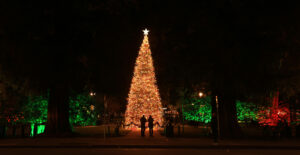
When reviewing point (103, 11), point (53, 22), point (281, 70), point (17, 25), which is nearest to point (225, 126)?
point (281, 70)

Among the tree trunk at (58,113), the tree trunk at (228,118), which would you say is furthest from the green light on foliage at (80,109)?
the tree trunk at (228,118)

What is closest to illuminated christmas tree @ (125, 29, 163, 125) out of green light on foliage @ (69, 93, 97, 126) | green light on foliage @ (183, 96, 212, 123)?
green light on foliage @ (69, 93, 97, 126)

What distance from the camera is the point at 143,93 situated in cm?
3272

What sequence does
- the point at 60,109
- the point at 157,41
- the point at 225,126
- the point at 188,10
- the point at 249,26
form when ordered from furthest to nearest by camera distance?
1. the point at 157,41
2. the point at 60,109
3. the point at 225,126
4. the point at 188,10
5. the point at 249,26

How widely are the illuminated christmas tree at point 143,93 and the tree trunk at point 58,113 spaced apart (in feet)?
26.1

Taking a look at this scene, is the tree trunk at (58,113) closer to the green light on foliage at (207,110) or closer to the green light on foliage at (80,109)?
the green light on foliage at (80,109)

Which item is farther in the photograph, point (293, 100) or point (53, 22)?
point (293, 100)

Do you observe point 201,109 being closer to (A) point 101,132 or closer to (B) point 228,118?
(A) point 101,132

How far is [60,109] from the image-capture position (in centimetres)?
2619

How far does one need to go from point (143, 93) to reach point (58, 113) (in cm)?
925

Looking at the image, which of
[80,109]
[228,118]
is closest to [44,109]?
[80,109]

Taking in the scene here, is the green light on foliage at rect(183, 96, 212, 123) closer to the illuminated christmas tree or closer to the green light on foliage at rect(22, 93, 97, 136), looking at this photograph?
the illuminated christmas tree

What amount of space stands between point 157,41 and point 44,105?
12731 millimetres

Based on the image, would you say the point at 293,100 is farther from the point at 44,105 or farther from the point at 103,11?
the point at 44,105
